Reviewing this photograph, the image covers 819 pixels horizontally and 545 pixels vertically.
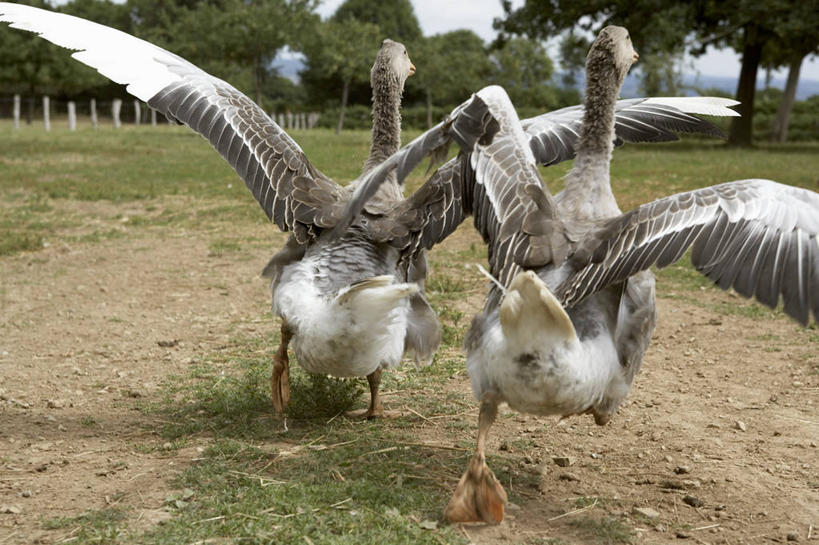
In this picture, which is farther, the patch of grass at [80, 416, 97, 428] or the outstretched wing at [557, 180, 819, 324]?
the patch of grass at [80, 416, 97, 428]

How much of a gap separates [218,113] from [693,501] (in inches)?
148

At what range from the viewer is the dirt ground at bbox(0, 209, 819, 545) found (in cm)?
394

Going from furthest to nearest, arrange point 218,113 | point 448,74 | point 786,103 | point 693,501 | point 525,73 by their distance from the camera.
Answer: point 525,73 < point 448,74 < point 786,103 < point 218,113 < point 693,501

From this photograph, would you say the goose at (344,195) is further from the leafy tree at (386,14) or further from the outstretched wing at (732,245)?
the leafy tree at (386,14)

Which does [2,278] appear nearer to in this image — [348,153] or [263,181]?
[263,181]

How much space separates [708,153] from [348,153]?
11183 mm

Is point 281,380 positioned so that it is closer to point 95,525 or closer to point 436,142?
point 95,525

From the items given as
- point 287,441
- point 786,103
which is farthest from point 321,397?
point 786,103

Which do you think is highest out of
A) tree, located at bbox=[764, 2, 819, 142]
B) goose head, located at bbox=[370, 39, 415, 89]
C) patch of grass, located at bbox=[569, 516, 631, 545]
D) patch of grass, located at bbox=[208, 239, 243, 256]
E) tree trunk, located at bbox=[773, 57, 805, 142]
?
tree, located at bbox=[764, 2, 819, 142]

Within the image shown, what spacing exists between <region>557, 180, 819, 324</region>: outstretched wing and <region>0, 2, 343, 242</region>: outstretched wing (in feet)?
5.84

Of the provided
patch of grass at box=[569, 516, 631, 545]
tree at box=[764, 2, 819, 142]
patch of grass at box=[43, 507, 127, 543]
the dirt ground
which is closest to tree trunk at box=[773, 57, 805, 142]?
tree at box=[764, 2, 819, 142]

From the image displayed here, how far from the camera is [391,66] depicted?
5930 mm

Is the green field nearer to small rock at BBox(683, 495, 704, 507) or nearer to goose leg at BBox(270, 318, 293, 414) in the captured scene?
goose leg at BBox(270, 318, 293, 414)

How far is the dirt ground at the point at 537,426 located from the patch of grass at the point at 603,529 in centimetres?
5
